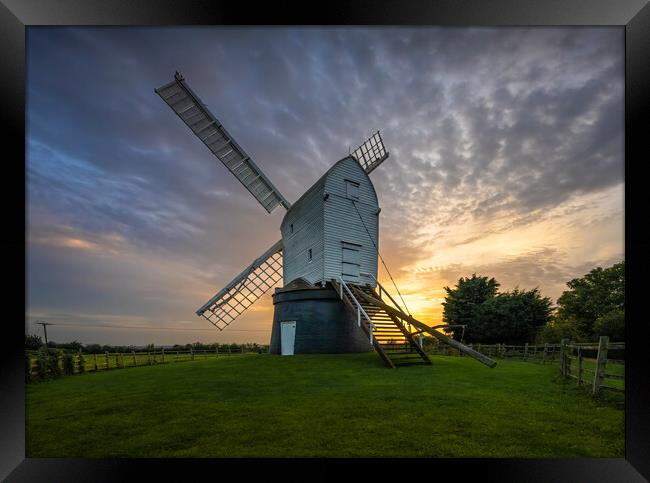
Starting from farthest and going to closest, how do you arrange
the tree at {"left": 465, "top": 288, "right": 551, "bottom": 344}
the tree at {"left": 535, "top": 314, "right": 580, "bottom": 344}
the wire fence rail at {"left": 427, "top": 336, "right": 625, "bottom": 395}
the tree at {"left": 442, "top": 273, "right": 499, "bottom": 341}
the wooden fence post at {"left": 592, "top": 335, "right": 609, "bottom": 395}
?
the tree at {"left": 442, "top": 273, "right": 499, "bottom": 341} < the tree at {"left": 465, "top": 288, "right": 551, "bottom": 344} < the tree at {"left": 535, "top": 314, "right": 580, "bottom": 344} < the wire fence rail at {"left": 427, "top": 336, "right": 625, "bottom": 395} < the wooden fence post at {"left": 592, "top": 335, "right": 609, "bottom": 395}

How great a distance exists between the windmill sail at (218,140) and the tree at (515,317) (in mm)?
10761

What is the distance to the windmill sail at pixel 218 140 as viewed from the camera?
1268 centimetres

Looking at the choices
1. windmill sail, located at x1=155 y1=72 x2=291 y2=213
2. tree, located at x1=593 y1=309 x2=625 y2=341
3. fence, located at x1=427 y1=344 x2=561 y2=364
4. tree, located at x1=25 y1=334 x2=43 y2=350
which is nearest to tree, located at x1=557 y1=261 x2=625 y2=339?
tree, located at x1=593 y1=309 x2=625 y2=341

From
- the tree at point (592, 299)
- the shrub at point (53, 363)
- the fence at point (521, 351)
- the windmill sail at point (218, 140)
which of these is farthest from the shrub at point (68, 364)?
the tree at point (592, 299)

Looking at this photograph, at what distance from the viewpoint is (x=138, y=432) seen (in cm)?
396

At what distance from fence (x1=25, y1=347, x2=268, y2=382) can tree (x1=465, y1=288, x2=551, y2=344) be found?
13.7 metres

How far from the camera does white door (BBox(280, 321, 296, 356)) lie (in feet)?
37.3

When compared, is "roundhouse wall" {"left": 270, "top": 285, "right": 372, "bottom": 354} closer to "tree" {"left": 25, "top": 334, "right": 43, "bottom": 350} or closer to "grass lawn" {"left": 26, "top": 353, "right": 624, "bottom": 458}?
"grass lawn" {"left": 26, "top": 353, "right": 624, "bottom": 458}

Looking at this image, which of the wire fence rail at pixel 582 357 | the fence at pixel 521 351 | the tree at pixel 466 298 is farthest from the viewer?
the tree at pixel 466 298

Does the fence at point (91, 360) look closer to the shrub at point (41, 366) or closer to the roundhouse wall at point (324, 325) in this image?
the shrub at point (41, 366)

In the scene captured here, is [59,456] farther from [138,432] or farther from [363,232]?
[363,232]

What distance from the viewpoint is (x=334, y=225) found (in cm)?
1101

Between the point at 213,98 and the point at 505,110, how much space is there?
35.5 feet
